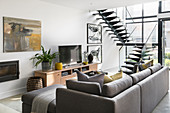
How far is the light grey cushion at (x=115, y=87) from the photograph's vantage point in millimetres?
2114

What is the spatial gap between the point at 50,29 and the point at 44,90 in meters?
2.59

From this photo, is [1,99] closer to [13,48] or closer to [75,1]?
[13,48]

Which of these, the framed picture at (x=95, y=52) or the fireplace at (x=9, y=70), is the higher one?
the framed picture at (x=95, y=52)

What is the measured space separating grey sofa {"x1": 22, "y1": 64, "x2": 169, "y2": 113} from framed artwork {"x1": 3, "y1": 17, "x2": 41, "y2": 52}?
6.09 feet

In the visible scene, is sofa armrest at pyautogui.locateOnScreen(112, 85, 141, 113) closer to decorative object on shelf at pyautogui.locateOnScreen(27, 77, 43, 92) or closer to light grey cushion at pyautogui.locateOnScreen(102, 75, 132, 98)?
light grey cushion at pyautogui.locateOnScreen(102, 75, 132, 98)

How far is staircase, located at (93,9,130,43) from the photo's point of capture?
6.83 m

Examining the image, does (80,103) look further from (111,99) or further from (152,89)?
(152,89)

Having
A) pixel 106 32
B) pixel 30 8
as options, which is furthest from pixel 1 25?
pixel 106 32

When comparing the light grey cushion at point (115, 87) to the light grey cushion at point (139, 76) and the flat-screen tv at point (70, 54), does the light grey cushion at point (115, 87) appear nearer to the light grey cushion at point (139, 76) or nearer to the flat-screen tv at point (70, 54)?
the light grey cushion at point (139, 76)

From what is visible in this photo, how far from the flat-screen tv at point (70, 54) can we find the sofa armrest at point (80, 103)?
9.63ft

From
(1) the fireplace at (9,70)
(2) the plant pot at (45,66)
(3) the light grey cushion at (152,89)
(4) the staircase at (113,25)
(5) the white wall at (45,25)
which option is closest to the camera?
(3) the light grey cushion at (152,89)

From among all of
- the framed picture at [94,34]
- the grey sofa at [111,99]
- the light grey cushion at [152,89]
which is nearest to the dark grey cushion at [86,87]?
the grey sofa at [111,99]

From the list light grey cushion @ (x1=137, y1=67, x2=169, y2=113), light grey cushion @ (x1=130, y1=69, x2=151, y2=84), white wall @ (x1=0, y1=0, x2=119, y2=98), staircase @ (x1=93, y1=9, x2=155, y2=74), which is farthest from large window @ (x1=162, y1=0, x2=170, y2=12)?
light grey cushion @ (x1=130, y1=69, x2=151, y2=84)

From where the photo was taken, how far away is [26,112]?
2848mm
